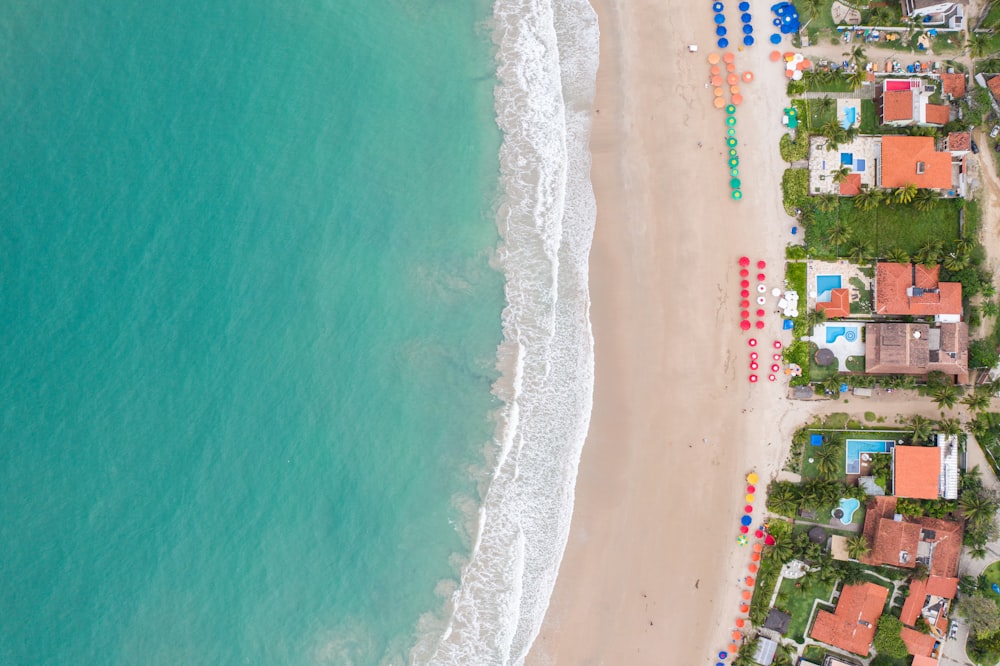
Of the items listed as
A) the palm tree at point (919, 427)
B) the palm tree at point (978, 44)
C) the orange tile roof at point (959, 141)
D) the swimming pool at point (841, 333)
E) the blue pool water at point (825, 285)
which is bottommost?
the palm tree at point (919, 427)

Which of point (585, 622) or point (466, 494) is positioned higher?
point (466, 494)

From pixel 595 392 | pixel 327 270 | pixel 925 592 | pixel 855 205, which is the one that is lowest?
Answer: pixel 925 592

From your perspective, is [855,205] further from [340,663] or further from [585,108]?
[340,663]

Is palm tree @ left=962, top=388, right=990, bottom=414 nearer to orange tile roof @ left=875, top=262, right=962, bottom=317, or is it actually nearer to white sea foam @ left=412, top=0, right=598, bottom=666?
orange tile roof @ left=875, top=262, right=962, bottom=317

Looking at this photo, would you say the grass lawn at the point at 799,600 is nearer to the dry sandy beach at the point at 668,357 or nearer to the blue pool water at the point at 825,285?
the dry sandy beach at the point at 668,357

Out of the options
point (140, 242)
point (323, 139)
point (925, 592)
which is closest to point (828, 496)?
point (925, 592)

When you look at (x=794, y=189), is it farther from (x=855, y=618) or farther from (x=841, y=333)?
(x=855, y=618)

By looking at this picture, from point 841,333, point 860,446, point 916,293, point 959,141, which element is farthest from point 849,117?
point 860,446

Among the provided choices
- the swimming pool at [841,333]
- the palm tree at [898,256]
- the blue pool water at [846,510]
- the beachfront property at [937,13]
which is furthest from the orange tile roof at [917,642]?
the beachfront property at [937,13]
